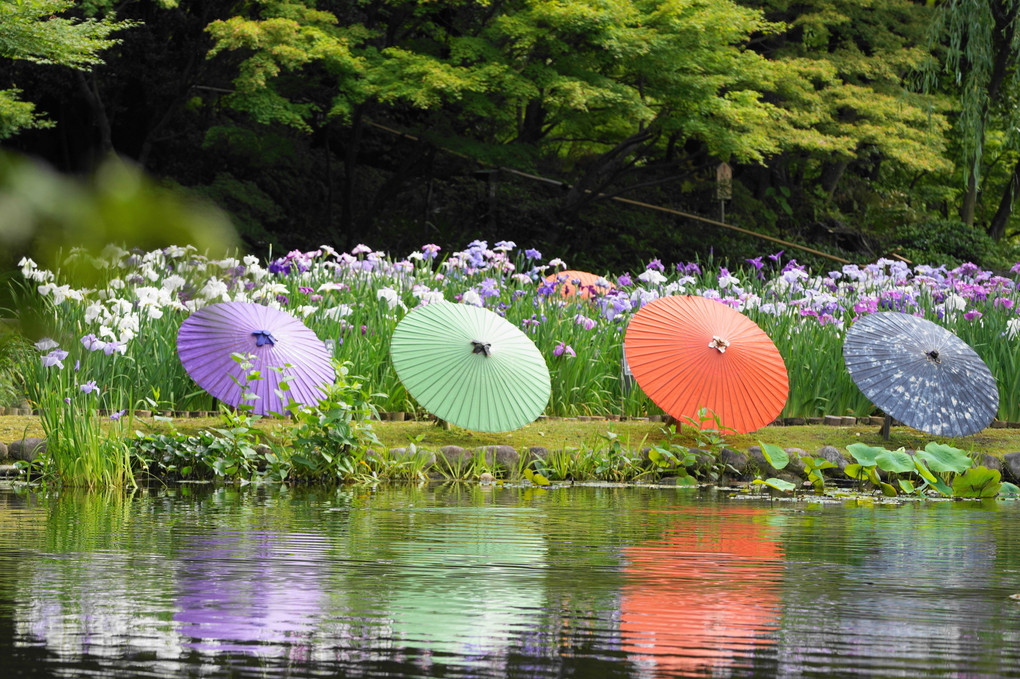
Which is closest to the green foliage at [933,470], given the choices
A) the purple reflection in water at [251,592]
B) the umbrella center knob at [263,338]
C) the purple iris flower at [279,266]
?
the umbrella center knob at [263,338]

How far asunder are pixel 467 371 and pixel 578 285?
2934 millimetres

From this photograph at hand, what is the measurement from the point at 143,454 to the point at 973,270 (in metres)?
8.06

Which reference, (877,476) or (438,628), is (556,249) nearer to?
(877,476)

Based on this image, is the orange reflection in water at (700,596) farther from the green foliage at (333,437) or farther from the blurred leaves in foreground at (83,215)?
the green foliage at (333,437)

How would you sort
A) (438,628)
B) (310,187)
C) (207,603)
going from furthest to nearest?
(310,187)
(207,603)
(438,628)

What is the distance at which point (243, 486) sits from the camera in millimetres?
6684

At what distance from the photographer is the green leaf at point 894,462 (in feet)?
22.7

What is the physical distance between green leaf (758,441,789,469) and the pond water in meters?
1.43

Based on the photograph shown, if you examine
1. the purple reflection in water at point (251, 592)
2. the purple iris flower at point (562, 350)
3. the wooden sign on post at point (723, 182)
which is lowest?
the purple reflection in water at point (251, 592)

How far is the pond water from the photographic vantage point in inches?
97.6

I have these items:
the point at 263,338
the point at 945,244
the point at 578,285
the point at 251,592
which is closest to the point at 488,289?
the point at 578,285

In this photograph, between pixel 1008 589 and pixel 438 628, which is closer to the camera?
pixel 438 628

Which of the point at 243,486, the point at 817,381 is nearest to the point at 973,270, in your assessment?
the point at 817,381

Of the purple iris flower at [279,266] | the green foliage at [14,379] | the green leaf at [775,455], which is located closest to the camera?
the green leaf at [775,455]
